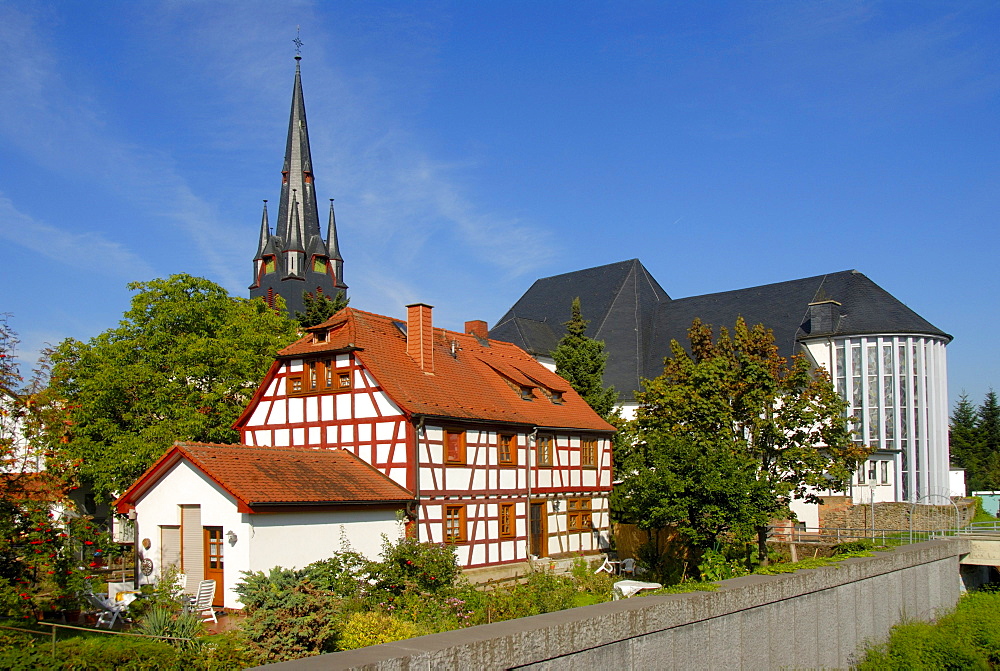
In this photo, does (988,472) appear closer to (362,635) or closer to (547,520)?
(547,520)

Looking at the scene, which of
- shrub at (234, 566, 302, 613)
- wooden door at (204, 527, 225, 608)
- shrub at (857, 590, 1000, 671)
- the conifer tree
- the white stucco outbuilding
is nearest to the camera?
shrub at (234, 566, 302, 613)

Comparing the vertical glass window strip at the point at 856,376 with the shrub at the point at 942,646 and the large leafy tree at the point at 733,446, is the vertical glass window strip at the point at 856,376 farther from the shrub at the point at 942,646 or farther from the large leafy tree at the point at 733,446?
the shrub at the point at 942,646

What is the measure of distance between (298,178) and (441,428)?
5568 cm

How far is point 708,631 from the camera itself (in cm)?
893

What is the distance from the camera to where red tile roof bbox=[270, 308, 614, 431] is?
23.9 m

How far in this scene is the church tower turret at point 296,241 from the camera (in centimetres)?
7381

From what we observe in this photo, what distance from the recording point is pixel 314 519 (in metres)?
19.9

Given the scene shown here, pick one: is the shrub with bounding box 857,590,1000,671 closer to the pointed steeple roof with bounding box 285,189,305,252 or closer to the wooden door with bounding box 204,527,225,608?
the wooden door with bounding box 204,527,225,608

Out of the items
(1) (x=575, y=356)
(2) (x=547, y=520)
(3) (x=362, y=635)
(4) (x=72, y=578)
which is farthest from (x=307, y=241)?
(3) (x=362, y=635)

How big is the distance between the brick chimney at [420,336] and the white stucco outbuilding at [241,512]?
5262 mm

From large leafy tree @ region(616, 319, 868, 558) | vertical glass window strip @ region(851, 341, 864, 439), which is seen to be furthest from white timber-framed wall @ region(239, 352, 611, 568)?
vertical glass window strip @ region(851, 341, 864, 439)

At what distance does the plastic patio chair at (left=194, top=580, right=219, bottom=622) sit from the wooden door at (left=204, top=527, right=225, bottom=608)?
1.20 metres

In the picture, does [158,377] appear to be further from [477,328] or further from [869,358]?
[869,358]

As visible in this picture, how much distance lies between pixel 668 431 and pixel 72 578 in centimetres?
1619
